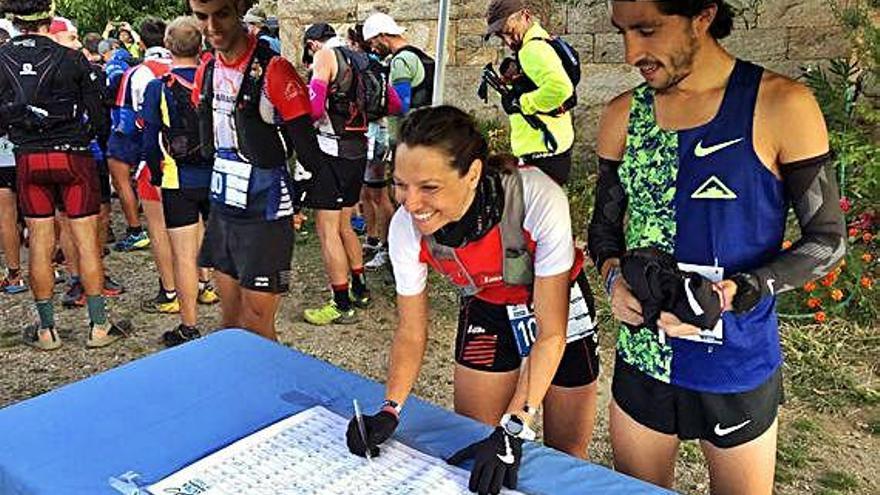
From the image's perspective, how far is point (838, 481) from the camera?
3070 millimetres

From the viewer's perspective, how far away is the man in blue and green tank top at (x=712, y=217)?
1.60m

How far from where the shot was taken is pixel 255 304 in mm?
3164

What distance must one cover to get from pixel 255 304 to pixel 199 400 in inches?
46.5

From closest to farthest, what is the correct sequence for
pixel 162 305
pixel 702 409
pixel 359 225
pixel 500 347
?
pixel 702 409 < pixel 500 347 < pixel 162 305 < pixel 359 225

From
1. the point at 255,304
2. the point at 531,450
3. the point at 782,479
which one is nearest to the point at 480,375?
the point at 531,450

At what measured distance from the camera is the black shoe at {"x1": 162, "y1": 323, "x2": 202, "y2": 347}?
4328mm

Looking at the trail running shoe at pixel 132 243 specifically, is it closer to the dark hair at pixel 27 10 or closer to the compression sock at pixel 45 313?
the compression sock at pixel 45 313

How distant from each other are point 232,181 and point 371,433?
5.28 ft

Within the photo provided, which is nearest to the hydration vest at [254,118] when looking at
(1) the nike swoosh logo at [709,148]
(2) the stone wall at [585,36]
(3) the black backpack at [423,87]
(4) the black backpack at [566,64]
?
(1) the nike swoosh logo at [709,148]

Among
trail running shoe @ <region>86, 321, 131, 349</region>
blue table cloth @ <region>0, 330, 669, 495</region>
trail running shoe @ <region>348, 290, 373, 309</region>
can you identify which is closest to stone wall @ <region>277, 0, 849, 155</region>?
trail running shoe @ <region>348, 290, 373, 309</region>

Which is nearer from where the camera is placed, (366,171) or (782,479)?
(782,479)

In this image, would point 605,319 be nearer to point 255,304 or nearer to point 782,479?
point 782,479

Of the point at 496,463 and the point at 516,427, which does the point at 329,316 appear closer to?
the point at 516,427
